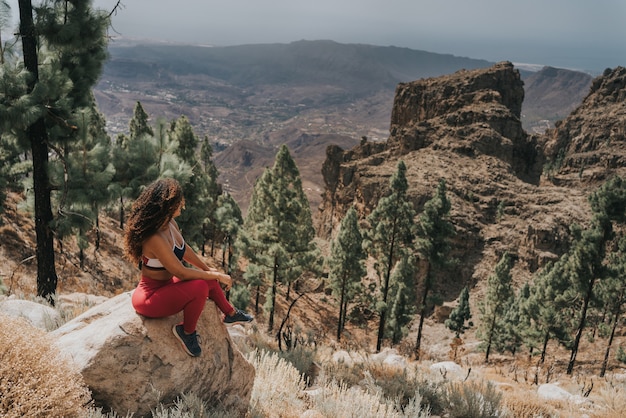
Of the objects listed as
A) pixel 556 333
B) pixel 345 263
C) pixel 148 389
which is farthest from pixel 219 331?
pixel 556 333

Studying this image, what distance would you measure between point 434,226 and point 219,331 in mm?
19144

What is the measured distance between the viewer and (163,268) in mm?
3855

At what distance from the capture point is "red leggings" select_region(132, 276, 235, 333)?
150 inches

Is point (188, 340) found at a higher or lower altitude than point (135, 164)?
lower

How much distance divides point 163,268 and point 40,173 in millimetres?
5998

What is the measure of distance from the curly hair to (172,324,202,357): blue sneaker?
1003 millimetres

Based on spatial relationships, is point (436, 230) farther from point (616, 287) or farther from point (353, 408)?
point (353, 408)

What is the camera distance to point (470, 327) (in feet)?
122

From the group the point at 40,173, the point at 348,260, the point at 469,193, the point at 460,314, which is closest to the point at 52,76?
the point at 40,173

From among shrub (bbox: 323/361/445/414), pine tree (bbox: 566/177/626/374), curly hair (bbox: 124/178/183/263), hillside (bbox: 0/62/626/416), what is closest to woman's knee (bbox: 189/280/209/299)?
curly hair (bbox: 124/178/183/263)

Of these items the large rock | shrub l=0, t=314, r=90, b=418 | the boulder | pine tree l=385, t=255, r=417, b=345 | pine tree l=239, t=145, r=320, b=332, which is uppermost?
shrub l=0, t=314, r=90, b=418

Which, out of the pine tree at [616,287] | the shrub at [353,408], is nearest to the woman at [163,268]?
the shrub at [353,408]

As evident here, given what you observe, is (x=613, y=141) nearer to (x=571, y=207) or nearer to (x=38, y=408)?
(x=571, y=207)

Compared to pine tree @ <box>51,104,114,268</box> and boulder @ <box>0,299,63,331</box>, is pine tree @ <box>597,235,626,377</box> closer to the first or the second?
pine tree @ <box>51,104,114,268</box>
